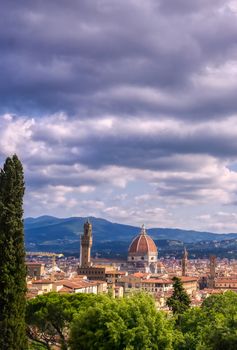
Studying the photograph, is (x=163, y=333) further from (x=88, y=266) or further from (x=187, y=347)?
(x=88, y=266)

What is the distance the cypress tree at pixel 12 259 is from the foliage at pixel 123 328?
8.52ft

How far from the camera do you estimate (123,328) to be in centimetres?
2481

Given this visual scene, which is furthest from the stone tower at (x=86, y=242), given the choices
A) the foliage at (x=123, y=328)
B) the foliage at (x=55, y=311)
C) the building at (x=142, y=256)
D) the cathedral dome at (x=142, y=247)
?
the foliage at (x=123, y=328)

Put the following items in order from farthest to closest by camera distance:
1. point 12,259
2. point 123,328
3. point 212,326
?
point 12,259
point 212,326
point 123,328

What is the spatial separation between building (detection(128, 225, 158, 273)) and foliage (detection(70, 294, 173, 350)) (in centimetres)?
11620

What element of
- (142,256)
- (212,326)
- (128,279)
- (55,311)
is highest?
(142,256)

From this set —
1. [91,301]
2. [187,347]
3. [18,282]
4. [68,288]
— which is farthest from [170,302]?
[68,288]

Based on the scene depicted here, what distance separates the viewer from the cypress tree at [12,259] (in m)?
26.7

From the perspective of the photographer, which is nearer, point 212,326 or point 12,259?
point 212,326

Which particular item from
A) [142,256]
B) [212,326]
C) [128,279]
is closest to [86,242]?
[128,279]

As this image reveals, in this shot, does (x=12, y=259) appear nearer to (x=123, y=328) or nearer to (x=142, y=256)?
(x=123, y=328)

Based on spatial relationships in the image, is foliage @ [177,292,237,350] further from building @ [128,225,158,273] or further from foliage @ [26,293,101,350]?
building @ [128,225,158,273]

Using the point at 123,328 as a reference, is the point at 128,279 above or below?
above

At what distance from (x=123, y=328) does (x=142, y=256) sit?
11898 centimetres
